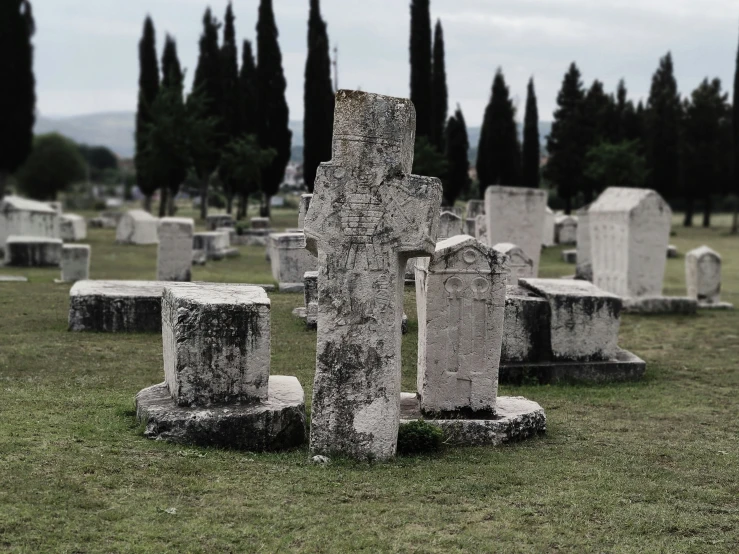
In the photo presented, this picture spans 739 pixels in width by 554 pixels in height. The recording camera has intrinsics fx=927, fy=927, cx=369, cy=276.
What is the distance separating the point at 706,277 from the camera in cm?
1816

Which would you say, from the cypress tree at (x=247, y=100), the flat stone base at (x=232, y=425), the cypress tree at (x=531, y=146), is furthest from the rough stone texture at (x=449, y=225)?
the cypress tree at (x=531, y=146)

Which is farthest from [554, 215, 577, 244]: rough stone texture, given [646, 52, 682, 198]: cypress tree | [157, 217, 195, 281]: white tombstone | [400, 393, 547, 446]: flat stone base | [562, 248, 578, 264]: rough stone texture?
[400, 393, 547, 446]: flat stone base

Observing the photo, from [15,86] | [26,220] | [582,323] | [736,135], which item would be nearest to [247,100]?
[15,86]

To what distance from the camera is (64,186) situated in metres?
74.3

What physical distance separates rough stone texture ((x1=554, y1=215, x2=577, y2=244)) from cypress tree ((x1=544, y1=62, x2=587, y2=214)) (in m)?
14.8

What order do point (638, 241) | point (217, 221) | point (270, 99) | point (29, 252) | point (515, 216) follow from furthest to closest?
point (270, 99), point (217, 221), point (29, 252), point (515, 216), point (638, 241)

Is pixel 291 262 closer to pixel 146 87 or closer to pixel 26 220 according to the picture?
pixel 26 220

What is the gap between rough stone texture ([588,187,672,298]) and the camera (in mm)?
16875

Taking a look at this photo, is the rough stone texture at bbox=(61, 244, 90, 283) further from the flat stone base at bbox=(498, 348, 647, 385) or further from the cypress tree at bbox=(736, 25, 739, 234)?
the cypress tree at bbox=(736, 25, 739, 234)

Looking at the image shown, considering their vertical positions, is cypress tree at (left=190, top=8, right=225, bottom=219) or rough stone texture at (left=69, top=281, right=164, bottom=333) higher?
cypress tree at (left=190, top=8, right=225, bottom=219)

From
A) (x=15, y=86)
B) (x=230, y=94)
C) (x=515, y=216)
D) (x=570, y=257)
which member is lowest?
(x=570, y=257)

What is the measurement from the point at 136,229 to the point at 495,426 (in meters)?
25.3

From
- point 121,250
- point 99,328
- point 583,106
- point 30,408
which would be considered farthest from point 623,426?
point 583,106

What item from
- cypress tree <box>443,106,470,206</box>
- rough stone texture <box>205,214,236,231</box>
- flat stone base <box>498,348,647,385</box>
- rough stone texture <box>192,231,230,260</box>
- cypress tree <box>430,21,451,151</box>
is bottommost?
flat stone base <box>498,348,647,385</box>
